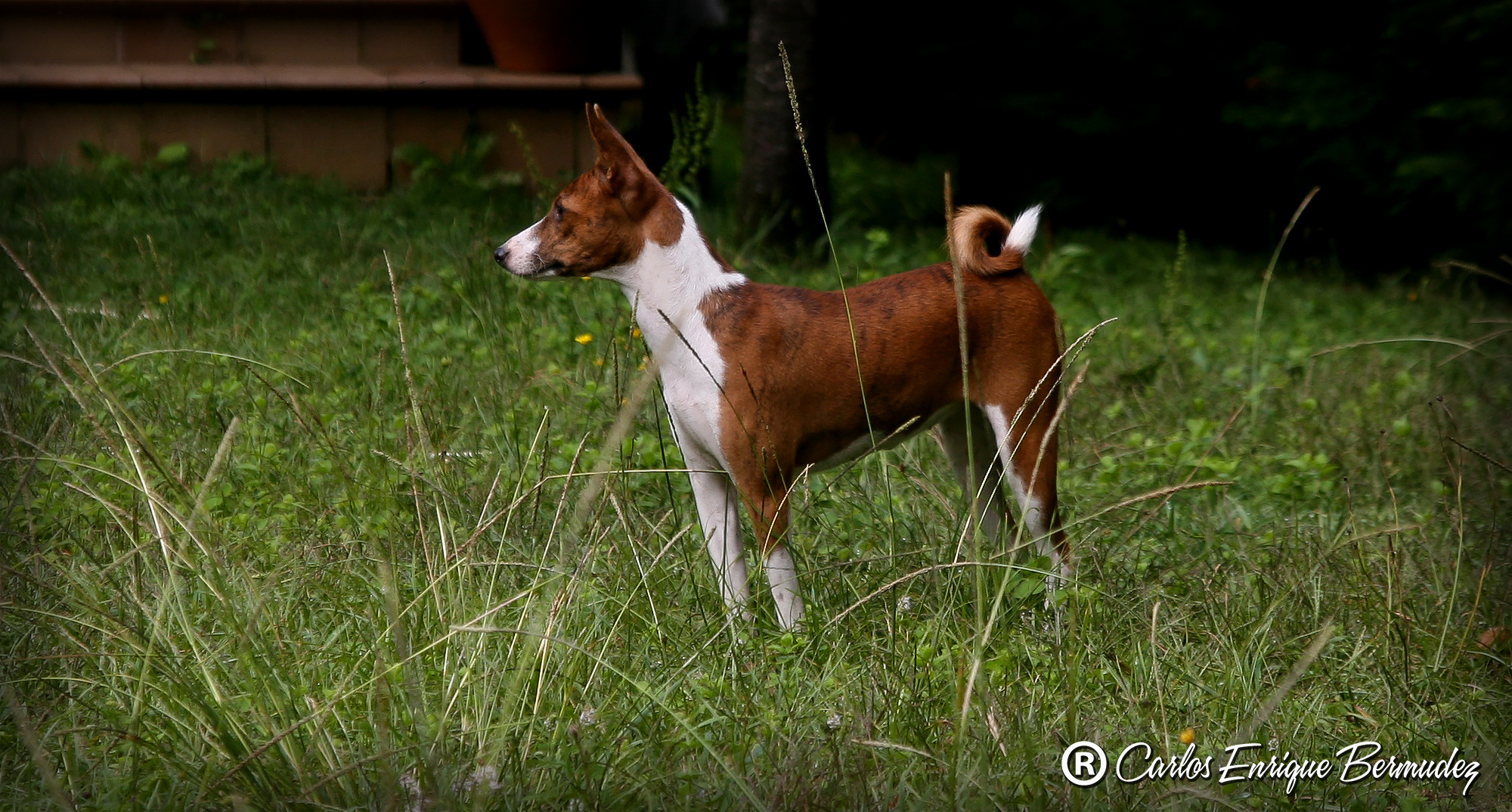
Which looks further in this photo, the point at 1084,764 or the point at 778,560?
the point at 778,560

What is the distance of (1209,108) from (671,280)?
6.79m

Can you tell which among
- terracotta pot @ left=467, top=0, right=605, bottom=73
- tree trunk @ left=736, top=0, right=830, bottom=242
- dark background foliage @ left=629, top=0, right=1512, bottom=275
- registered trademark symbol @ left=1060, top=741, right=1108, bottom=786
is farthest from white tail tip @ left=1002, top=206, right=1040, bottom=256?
terracotta pot @ left=467, top=0, right=605, bottom=73

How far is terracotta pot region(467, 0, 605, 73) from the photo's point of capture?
319 inches

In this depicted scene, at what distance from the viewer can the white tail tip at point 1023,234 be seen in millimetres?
3748

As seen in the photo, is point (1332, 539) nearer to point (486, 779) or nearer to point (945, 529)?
point (945, 529)

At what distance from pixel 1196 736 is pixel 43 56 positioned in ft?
26.3

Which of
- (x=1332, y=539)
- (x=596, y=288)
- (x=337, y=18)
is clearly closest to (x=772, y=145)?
(x=596, y=288)

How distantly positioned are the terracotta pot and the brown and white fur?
16.1 ft

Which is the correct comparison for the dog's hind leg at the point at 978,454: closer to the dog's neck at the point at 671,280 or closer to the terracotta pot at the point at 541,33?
the dog's neck at the point at 671,280

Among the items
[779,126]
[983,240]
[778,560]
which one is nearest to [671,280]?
[778,560]

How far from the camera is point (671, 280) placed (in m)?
3.46

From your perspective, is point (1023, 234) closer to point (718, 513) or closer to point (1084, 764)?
point (718, 513)

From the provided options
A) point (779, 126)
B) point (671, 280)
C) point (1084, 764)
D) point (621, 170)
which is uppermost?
point (621, 170)

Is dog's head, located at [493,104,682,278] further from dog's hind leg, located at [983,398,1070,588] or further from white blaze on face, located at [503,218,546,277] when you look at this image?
dog's hind leg, located at [983,398,1070,588]
